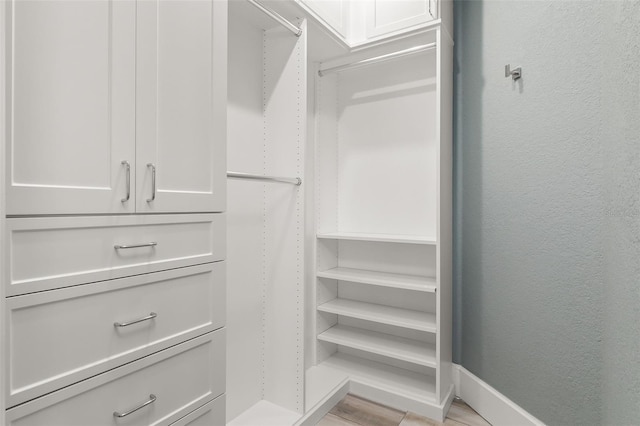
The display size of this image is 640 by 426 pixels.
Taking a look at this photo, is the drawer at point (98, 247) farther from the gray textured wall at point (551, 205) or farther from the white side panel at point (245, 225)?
the gray textured wall at point (551, 205)

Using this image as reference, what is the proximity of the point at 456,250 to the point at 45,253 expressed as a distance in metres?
2.08

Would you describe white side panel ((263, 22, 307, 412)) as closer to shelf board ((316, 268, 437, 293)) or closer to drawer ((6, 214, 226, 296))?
shelf board ((316, 268, 437, 293))

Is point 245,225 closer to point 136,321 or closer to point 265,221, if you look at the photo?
point 265,221

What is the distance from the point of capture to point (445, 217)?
6.88 feet

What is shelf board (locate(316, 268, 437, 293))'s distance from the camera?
2080mm

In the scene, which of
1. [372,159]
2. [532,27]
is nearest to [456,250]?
[372,159]

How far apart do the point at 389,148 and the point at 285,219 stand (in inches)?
40.1

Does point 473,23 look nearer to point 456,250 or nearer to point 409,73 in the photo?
point 409,73

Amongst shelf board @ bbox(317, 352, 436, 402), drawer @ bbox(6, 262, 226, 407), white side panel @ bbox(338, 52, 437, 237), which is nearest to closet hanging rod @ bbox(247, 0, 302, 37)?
white side panel @ bbox(338, 52, 437, 237)

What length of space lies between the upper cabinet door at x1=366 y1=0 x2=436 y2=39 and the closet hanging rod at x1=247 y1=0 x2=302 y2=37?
1.86ft

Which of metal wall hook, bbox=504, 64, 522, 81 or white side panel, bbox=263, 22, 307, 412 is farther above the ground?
metal wall hook, bbox=504, 64, 522, 81

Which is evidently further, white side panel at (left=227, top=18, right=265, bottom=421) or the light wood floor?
the light wood floor

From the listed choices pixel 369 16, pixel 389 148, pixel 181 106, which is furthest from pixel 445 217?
pixel 181 106

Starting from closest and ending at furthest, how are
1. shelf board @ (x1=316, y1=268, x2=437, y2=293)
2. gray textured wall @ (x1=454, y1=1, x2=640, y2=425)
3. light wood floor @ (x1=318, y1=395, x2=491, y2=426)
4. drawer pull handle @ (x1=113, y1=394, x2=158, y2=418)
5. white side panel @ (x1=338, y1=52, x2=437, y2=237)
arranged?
drawer pull handle @ (x1=113, y1=394, x2=158, y2=418), gray textured wall @ (x1=454, y1=1, x2=640, y2=425), light wood floor @ (x1=318, y1=395, x2=491, y2=426), shelf board @ (x1=316, y1=268, x2=437, y2=293), white side panel @ (x1=338, y1=52, x2=437, y2=237)
